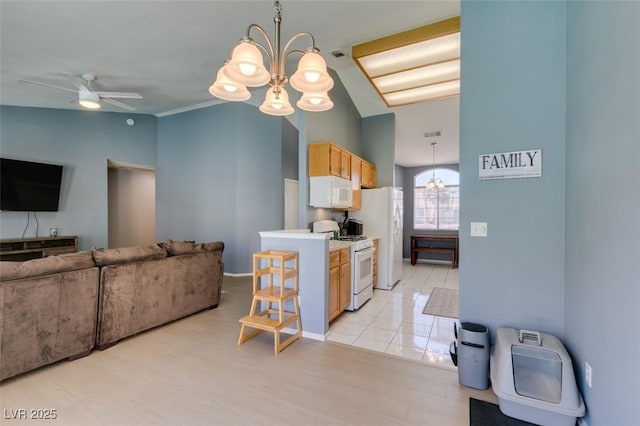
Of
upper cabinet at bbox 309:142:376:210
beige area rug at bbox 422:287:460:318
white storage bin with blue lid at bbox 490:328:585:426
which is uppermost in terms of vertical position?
upper cabinet at bbox 309:142:376:210

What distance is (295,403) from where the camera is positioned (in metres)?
1.88

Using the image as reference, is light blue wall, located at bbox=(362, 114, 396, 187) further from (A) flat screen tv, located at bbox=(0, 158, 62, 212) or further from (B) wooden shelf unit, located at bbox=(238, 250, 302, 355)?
(A) flat screen tv, located at bbox=(0, 158, 62, 212)

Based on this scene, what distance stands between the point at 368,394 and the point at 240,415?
2.92 feet

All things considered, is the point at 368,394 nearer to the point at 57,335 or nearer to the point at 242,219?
the point at 57,335

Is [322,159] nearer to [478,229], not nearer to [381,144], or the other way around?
[478,229]

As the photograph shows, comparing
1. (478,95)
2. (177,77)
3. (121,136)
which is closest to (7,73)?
(177,77)

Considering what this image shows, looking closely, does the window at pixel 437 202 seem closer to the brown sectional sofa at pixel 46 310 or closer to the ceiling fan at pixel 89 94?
the ceiling fan at pixel 89 94

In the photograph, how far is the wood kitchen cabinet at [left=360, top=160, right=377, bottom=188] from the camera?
5.15 meters

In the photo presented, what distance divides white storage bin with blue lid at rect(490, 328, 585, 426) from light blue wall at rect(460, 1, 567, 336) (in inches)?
14.1

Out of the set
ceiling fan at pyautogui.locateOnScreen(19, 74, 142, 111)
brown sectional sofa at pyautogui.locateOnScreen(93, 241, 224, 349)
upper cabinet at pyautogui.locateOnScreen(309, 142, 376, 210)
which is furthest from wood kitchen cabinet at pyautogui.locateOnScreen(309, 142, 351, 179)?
ceiling fan at pyautogui.locateOnScreen(19, 74, 142, 111)

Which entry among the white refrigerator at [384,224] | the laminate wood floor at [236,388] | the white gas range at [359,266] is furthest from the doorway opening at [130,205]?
the white refrigerator at [384,224]

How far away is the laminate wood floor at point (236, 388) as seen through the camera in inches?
69.1

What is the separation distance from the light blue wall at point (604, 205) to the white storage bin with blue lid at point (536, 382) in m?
0.10

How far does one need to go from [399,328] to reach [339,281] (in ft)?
2.84
